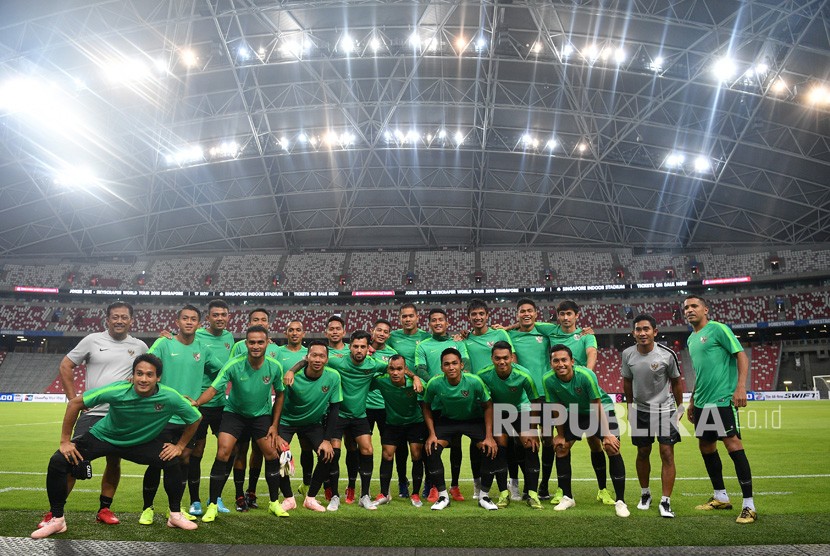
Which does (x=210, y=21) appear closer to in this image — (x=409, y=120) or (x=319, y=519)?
(x=409, y=120)

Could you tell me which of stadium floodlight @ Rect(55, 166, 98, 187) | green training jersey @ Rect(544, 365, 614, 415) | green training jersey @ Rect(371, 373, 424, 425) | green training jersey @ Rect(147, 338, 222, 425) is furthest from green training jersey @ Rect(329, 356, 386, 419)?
stadium floodlight @ Rect(55, 166, 98, 187)

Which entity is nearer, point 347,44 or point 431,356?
point 431,356

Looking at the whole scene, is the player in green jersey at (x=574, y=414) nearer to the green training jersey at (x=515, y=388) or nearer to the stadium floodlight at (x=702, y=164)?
the green training jersey at (x=515, y=388)

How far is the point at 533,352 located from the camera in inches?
311

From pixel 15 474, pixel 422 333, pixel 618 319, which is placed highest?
pixel 618 319

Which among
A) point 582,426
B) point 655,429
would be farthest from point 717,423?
point 582,426

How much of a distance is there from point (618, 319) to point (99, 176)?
42.4 m

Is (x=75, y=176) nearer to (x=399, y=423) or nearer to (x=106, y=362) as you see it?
(x=106, y=362)

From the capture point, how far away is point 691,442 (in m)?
15.6

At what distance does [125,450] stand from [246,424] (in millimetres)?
1336

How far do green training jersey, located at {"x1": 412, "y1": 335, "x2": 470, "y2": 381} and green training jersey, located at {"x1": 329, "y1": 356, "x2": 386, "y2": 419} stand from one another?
539 mm

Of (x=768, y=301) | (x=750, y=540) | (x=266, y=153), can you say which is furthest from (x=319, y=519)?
(x=768, y=301)

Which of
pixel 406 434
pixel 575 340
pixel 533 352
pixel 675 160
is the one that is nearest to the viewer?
pixel 406 434

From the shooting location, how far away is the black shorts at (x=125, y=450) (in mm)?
5691
